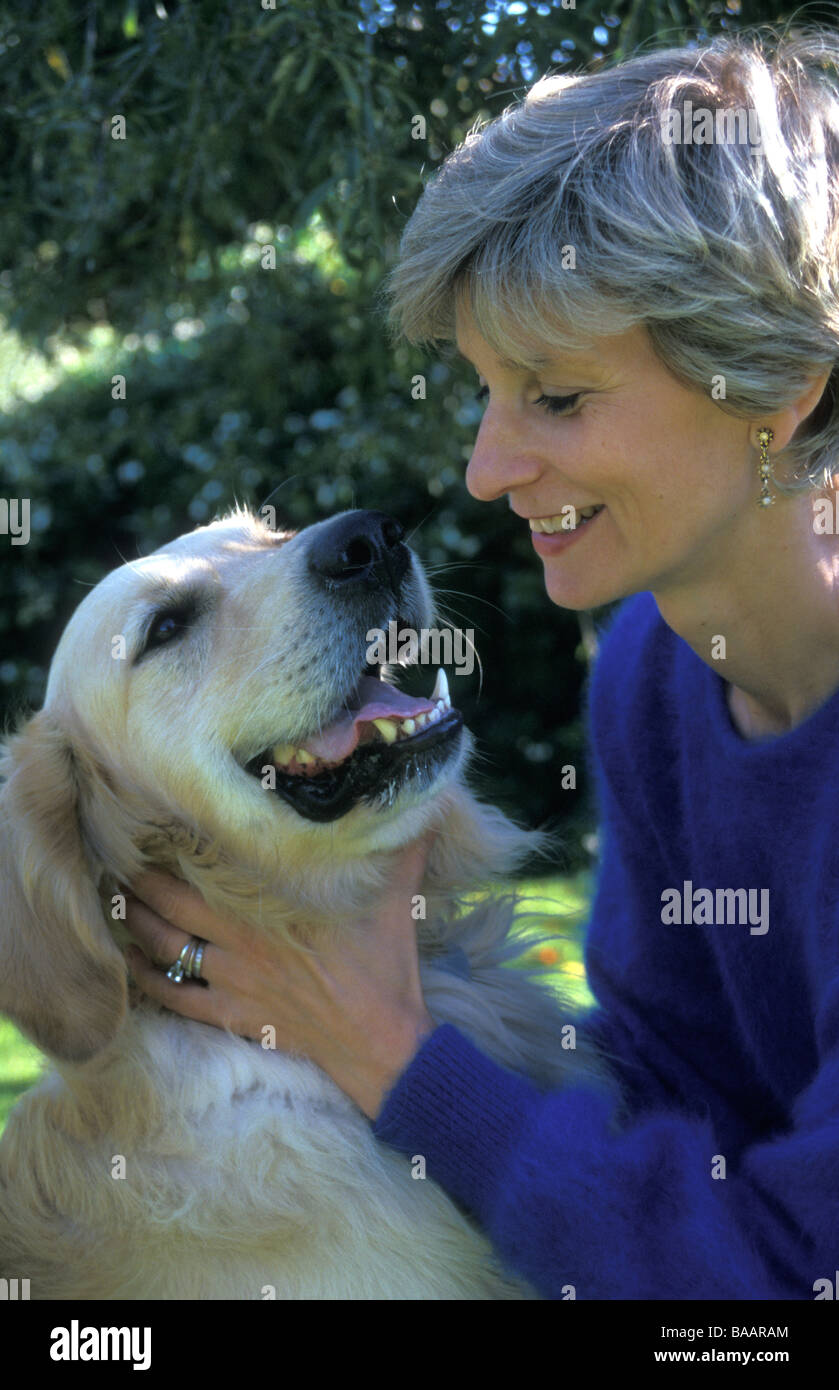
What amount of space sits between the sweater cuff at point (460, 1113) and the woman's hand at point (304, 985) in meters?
0.04

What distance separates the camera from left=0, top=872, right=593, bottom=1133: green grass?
2.66m

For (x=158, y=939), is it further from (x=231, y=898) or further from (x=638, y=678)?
(x=638, y=678)

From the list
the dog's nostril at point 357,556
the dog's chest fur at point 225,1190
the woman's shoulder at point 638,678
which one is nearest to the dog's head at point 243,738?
the dog's nostril at point 357,556

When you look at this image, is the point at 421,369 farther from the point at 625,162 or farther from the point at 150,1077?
the point at 150,1077

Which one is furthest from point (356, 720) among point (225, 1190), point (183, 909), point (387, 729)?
point (225, 1190)

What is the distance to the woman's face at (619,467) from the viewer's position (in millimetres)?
1992

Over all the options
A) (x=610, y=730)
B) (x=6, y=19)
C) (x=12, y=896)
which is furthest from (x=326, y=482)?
(x=12, y=896)

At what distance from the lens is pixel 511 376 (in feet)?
6.91

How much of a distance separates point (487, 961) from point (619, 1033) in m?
0.28

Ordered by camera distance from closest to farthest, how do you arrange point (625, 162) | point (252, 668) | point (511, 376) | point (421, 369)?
point (625, 162), point (511, 376), point (252, 668), point (421, 369)

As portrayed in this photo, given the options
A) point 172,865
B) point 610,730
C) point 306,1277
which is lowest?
point 306,1277

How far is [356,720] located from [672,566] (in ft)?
1.96

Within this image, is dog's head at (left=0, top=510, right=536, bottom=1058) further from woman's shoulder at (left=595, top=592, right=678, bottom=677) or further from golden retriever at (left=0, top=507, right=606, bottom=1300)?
woman's shoulder at (left=595, top=592, right=678, bottom=677)

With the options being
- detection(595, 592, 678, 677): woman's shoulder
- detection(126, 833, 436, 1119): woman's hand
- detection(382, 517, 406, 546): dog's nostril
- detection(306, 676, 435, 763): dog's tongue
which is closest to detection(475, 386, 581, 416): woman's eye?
detection(382, 517, 406, 546): dog's nostril
